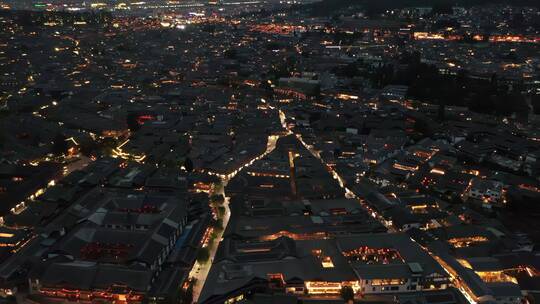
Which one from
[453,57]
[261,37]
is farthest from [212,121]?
[261,37]

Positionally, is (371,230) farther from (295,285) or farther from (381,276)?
(295,285)

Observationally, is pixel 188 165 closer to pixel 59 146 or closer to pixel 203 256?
pixel 59 146

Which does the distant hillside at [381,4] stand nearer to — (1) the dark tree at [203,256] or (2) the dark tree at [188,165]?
(2) the dark tree at [188,165]

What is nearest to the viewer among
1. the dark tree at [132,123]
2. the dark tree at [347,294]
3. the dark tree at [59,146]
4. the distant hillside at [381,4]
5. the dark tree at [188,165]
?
the dark tree at [347,294]

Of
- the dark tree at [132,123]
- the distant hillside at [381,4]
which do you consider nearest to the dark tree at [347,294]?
the dark tree at [132,123]

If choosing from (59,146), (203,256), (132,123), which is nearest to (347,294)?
(203,256)

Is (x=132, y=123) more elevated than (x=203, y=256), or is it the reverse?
(x=203, y=256)

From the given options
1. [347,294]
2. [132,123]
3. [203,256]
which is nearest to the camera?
[347,294]

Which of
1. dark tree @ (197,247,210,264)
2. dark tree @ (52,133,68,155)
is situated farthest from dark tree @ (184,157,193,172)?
dark tree @ (197,247,210,264)
